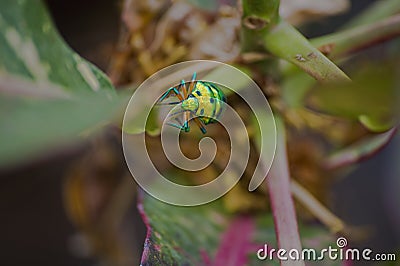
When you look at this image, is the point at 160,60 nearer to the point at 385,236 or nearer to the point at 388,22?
the point at 388,22

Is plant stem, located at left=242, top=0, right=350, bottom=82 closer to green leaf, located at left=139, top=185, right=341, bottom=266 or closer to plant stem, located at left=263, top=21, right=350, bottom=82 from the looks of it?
plant stem, located at left=263, top=21, right=350, bottom=82

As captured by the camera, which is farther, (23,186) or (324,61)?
(23,186)

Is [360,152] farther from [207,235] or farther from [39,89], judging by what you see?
[39,89]

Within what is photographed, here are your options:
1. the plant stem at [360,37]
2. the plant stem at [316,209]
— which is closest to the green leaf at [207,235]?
the plant stem at [316,209]

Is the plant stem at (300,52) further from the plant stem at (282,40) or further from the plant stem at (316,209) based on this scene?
the plant stem at (316,209)

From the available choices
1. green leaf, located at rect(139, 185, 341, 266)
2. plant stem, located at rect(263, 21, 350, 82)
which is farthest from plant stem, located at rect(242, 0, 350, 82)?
green leaf, located at rect(139, 185, 341, 266)

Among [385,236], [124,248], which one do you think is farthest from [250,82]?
[385,236]
